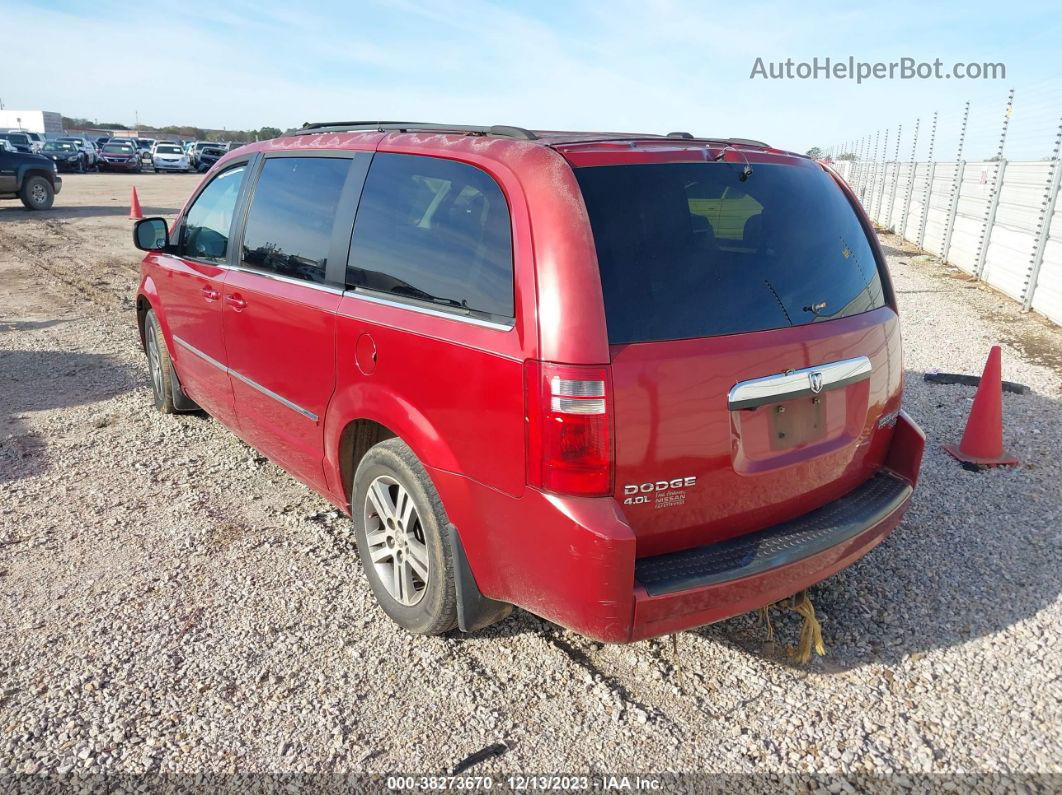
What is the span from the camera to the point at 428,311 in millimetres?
2717

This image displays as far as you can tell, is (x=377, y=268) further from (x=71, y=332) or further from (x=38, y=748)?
(x=71, y=332)

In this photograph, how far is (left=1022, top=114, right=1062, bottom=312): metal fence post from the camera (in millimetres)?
9547

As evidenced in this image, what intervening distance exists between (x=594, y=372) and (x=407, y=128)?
165 centimetres

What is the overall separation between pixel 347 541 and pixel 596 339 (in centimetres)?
212

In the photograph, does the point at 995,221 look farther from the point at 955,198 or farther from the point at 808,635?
the point at 808,635

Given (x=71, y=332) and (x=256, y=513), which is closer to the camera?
(x=256, y=513)

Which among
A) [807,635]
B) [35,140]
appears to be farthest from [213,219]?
[35,140]

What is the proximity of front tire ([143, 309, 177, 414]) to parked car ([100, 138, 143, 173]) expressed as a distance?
3836 centimetres

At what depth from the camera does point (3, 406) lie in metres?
5.70

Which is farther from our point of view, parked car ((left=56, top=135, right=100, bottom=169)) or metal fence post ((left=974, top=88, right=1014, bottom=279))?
parked car ((left=56, top=135, right=100, bottom=169))

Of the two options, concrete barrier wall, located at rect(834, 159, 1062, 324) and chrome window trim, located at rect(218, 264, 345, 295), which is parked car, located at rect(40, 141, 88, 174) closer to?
concrete barrier wall, located at rect(834, 159, 1062, 324)

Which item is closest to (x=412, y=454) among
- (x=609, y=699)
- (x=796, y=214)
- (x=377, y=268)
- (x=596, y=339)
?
(x=377, y=268)

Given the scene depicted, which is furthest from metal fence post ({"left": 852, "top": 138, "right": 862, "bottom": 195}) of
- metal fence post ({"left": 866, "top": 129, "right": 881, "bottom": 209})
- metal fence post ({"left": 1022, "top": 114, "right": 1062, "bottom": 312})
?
metal fence post ({"left": 1022, "top": 114, "right": 1062, "bottom": 312})

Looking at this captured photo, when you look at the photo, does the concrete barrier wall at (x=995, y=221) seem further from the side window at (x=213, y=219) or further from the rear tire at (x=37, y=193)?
the rear tire at (x=37, y=193)
